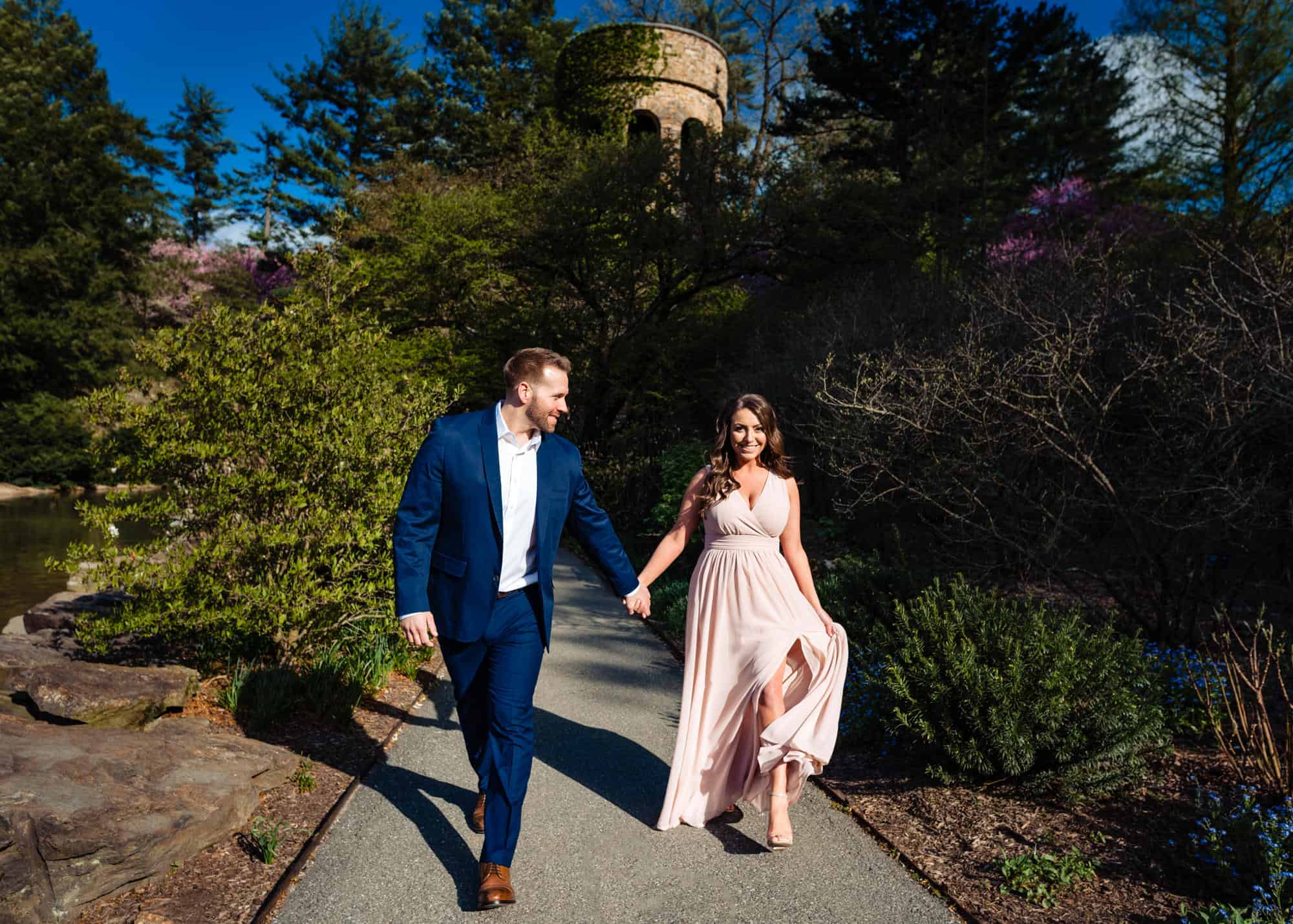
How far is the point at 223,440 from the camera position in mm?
5480

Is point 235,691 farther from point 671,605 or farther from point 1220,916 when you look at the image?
point 1220,916

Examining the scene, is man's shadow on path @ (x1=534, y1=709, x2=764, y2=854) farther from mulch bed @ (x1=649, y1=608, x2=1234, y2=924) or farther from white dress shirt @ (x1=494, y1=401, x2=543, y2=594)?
white dress shirt @ (x1=494, y1=401, x2=543, y2=594)

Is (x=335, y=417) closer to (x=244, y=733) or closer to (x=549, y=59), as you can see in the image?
(x=244, y=733)

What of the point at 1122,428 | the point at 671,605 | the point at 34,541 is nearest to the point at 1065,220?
the point at 1122,428

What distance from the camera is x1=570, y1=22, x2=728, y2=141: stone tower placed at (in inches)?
1065

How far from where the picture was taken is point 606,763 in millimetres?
4758

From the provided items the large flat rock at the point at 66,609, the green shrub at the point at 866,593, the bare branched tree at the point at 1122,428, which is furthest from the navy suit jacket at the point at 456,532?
the large flat rock at the point at 66,609

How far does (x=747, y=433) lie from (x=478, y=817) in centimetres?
208

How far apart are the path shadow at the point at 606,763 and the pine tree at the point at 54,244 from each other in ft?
88.9

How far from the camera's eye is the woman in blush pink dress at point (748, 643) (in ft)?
12.6

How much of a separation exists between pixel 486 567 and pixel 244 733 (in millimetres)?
2353

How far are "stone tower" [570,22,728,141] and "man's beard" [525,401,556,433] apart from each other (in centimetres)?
2478

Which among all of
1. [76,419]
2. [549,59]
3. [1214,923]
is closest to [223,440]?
[1214,923]

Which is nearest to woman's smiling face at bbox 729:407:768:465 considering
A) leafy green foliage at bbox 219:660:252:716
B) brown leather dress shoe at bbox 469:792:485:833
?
brown leather dress shoe at bbox 469:792:485:833
